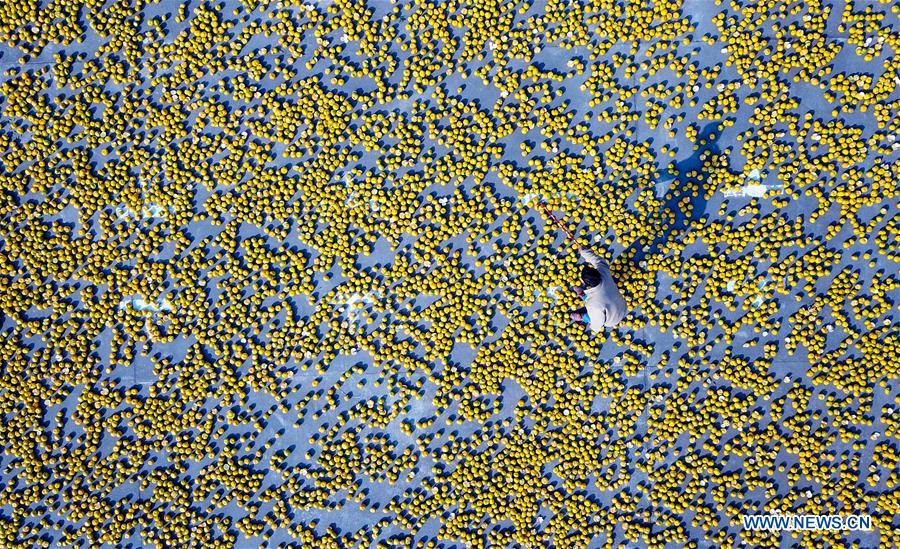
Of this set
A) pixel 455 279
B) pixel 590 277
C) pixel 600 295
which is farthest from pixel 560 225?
pixel 455 279

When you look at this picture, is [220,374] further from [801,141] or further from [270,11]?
[801,141]

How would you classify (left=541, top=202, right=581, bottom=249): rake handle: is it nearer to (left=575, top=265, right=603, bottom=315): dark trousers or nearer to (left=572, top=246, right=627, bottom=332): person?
(left=572, top=246, right=627, bottom=332): person

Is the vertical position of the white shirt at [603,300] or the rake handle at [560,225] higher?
the rake handle at [560,225]

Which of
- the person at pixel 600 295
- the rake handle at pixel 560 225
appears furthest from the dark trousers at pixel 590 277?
the rake handle at pixel 560 225

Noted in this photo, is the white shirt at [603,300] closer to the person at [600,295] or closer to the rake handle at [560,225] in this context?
the person at [600,295]

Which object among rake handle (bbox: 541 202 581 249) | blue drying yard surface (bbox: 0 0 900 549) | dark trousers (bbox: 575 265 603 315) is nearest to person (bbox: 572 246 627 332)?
dark trousers (bbox: 575 265 603 315)

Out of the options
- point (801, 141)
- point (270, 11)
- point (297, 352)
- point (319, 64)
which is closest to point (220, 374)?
point (297, 352)
